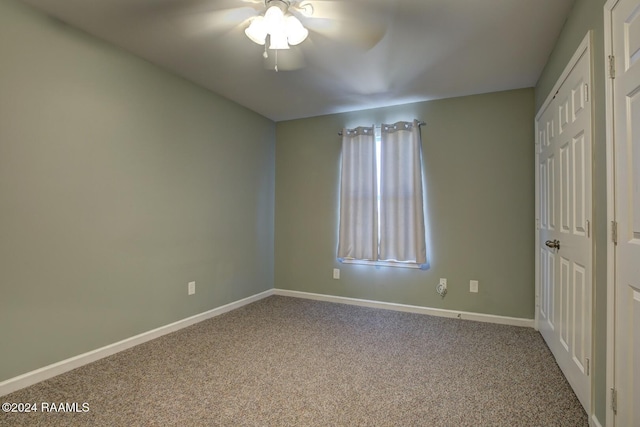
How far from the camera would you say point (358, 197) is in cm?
381

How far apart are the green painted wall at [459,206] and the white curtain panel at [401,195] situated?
0.14 m

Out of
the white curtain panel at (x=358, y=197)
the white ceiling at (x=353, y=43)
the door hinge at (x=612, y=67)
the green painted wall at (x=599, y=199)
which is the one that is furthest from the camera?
the white curtain panel at (x=358, y=197)

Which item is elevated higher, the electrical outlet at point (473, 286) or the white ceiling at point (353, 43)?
the white ceiling at point (353, 43)

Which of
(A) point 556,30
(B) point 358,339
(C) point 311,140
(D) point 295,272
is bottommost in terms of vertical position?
(B) point 358,339

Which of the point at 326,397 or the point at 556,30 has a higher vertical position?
the point at 556,30

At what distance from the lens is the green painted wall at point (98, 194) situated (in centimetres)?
195

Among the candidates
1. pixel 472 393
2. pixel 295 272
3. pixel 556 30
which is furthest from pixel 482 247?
pixel 295 272

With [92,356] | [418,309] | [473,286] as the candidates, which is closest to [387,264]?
[418,309]

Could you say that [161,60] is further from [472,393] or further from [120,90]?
[472,393]

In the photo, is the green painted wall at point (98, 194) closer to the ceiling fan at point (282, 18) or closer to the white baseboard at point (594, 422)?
the ceiling fan at point (282, 18)

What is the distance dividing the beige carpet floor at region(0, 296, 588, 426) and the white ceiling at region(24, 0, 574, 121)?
2327 millimetres

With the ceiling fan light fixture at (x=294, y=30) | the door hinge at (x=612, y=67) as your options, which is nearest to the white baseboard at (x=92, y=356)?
the ceiling fan light fixture at (x=294, y=30)

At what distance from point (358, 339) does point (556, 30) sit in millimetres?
2726

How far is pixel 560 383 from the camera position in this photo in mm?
2035
